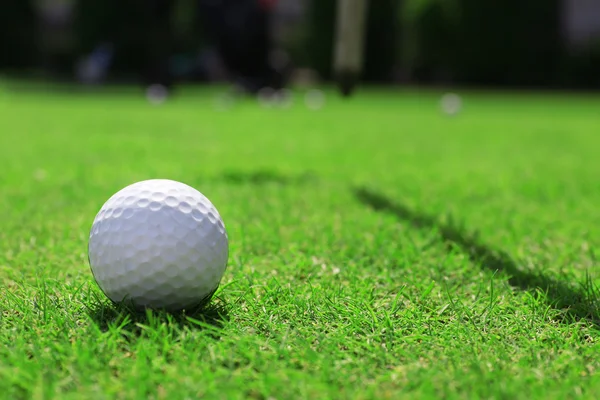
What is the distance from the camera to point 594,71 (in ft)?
94.7

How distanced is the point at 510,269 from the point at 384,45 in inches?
1128

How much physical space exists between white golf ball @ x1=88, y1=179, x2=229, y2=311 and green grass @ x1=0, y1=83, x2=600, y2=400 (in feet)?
0.31

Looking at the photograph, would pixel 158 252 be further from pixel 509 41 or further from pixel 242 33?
pixel 509 41

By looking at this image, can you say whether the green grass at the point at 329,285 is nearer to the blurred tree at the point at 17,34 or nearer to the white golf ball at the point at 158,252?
the white golf ball at the point at 158,252

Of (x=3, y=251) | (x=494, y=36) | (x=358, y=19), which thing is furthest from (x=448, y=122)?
(x=494, y=36)

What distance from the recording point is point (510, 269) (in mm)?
2934

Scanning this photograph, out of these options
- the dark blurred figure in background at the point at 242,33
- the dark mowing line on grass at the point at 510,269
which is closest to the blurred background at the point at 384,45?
the dark blurred figure in background at the point at 242,33

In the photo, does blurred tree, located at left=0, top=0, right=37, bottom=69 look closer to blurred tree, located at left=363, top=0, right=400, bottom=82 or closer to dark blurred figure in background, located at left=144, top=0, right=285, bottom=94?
blurred tree, located at left=363, top=0, right=400, bottom=82

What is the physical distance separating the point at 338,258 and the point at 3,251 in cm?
163

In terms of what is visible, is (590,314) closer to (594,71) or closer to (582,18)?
(594,71)

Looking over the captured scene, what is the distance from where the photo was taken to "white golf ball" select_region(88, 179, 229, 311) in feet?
7.27

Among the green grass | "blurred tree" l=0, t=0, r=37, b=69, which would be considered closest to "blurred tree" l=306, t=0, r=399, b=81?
"blurred tree" l=0, t=0, r=37, b=69

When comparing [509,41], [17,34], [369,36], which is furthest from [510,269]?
[17,34]

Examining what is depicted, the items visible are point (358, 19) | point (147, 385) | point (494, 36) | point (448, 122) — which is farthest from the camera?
point (494, 36)
